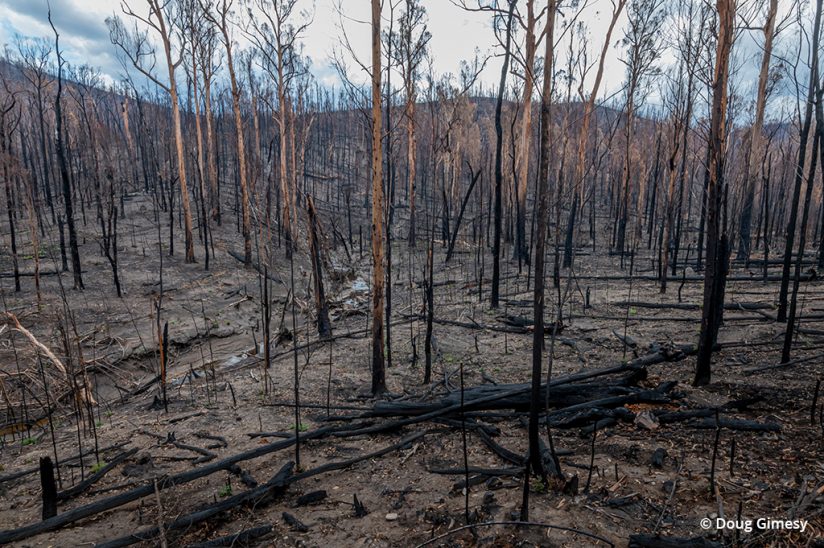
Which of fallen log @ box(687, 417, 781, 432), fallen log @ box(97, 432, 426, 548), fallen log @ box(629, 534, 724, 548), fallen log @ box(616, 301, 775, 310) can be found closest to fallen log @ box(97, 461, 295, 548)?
fallen log @ box(97, 432, 426, 548)

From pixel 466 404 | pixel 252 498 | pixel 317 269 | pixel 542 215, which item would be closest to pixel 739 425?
pixel 466 404

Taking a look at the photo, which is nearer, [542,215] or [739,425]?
[542,215]

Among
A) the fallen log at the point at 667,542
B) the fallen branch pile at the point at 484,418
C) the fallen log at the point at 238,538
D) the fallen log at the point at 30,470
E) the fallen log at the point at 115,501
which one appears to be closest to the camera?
the fallen log at the point at 667,542

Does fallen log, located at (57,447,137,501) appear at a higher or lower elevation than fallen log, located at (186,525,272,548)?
lower

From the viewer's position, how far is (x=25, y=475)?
5.16 meters

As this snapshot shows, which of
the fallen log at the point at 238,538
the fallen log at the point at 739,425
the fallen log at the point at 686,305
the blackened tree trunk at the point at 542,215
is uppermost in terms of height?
the blackened tree trunk at the point at 542,215

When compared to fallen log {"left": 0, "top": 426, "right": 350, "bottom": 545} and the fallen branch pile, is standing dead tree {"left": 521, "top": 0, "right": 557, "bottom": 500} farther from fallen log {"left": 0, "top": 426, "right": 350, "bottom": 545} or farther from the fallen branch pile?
fallen log {"left": 0, "top": 426, "right": 350, "bottom": 545}

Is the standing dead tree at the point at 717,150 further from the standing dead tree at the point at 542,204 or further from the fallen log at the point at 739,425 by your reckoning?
the standing dead tree at the point at 542,204

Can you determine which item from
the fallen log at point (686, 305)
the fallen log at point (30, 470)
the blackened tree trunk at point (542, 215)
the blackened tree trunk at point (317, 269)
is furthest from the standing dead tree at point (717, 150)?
the fallen log at point (30, 470)

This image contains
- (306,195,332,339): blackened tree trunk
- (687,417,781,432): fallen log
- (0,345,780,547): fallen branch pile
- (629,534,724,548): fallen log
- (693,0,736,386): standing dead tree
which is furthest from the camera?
(306,195,332,339): blackened tree trunk

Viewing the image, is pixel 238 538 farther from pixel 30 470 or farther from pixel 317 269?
pixel 317 269

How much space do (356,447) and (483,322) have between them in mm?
7068

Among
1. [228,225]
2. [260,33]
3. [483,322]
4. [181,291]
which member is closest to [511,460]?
[483,322]

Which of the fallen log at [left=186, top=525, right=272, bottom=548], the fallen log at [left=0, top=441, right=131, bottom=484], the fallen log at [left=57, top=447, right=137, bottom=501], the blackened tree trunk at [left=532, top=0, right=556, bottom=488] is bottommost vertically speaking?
the fallen log at [left=0, top=441, right=131, bottom=484]
